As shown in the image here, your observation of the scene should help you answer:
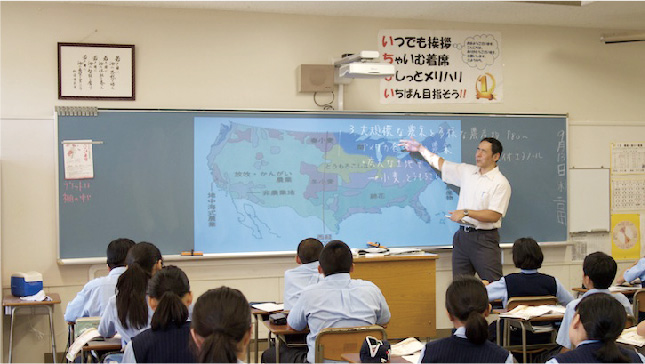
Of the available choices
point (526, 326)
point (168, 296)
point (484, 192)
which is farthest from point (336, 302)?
point (484, 192)

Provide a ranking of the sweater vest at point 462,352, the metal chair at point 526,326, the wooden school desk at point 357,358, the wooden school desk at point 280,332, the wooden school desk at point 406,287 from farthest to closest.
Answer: the wooden school desk at point 406,287 < the metal chair at point 526,326 < the wooden school desk at point 280,332 < the wooden school desk at point 357,358 < the sweater vest at point 462,352

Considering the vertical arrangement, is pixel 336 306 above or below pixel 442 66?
below

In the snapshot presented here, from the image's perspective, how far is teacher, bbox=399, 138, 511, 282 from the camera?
575 centimetres

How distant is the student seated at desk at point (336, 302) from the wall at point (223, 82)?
2.16m

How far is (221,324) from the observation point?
2.17m

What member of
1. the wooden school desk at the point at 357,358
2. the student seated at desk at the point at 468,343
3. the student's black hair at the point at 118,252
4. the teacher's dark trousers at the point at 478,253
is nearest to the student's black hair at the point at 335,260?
the wooden school desk at the point at 357,358

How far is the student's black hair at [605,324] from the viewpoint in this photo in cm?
245

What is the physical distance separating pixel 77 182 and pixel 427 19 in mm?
3136

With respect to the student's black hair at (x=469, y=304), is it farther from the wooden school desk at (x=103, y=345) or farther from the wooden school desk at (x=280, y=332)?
the wooden school desk at (x=103, y=345)

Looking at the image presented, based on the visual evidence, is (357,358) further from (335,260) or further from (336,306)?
(335,260)

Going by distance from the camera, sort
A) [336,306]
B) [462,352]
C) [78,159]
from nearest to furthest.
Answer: [462,352] → [336,306] → [78,159]

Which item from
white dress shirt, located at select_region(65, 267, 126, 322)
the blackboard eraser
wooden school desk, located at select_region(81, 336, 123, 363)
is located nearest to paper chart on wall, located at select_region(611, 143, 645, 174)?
the blackboard eraser

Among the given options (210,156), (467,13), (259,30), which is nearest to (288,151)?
(210,156)

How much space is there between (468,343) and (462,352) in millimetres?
40
